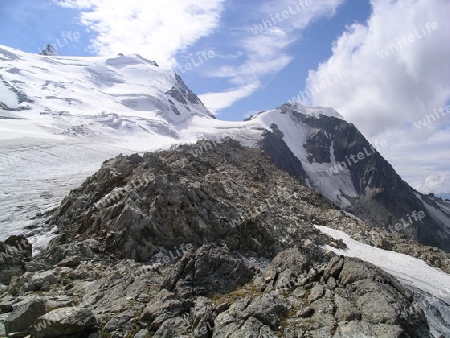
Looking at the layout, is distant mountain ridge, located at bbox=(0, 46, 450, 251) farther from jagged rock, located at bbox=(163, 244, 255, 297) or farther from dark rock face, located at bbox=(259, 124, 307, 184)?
jagged rock, located at bbox=(163, 244, 255, 297)

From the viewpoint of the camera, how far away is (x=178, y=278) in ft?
50.6

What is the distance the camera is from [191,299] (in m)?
13.8

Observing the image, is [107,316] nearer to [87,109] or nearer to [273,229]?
[273,229]

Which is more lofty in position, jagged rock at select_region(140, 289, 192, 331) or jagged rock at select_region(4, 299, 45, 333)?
jagged rock at select_region(4, 299, 45, 333)

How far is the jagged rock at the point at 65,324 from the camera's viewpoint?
1084cm

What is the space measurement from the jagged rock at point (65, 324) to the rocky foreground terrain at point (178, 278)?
0.03m

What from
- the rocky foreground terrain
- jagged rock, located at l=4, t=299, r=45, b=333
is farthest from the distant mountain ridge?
jagged rock, located at l=4, t=299, r=45, b=333

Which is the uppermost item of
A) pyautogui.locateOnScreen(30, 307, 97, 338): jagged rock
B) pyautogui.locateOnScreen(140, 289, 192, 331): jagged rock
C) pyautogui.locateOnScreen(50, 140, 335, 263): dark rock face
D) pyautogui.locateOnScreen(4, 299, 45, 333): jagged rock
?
pyautogui.locateOnScreen(50, 140, 335, 263): dark rock face

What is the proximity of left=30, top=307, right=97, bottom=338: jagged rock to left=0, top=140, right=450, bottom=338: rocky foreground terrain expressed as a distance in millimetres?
32

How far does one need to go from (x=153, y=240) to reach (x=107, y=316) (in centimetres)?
1454

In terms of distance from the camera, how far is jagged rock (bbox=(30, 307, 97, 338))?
1084 cm

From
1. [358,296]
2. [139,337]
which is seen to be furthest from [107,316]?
[358,296]

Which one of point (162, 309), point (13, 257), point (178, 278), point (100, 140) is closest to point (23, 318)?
point (162, 309)

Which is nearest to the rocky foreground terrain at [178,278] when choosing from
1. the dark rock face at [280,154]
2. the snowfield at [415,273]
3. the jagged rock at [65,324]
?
the jagged rock at [65,324]
